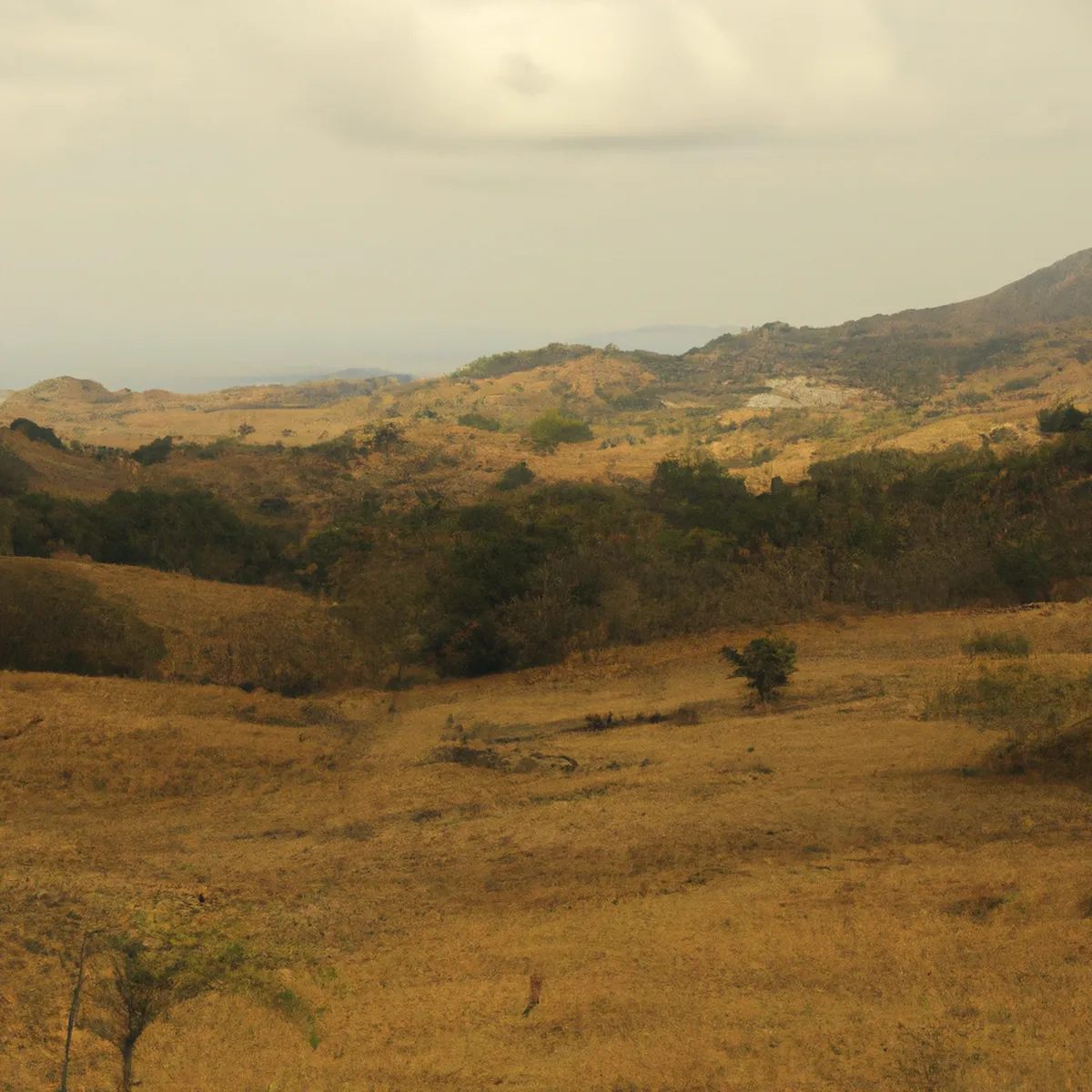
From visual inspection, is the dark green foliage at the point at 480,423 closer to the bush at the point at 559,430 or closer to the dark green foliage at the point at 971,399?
the bush at the point at 559,430

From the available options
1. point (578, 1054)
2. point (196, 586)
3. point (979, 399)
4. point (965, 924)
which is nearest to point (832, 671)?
point (965, 924)

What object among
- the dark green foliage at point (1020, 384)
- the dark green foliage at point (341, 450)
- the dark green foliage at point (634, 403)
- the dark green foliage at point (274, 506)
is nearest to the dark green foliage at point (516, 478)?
the dark green foliage at point (341, 450)

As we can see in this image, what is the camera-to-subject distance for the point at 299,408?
84.6 meters

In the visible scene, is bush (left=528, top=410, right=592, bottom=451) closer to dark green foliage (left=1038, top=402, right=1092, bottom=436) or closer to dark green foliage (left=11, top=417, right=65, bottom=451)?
dark green foliage (left=11, top=417, right=65, bottom=451)

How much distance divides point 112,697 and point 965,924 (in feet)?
32.0

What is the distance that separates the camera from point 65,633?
13.2 m

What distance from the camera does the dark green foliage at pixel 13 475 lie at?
1146 inches

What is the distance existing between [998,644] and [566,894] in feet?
27.1

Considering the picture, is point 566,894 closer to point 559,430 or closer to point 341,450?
point 341,450

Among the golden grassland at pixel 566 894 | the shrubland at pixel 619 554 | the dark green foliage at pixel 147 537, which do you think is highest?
the dark green foliage at pixel 147 537

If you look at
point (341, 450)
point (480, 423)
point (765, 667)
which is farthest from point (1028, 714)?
point (480, 423)

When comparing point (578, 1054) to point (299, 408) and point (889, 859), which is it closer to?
point (889, 859)

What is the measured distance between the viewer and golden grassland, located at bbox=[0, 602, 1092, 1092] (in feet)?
15.6

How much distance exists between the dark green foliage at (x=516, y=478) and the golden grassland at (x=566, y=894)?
27380mm
